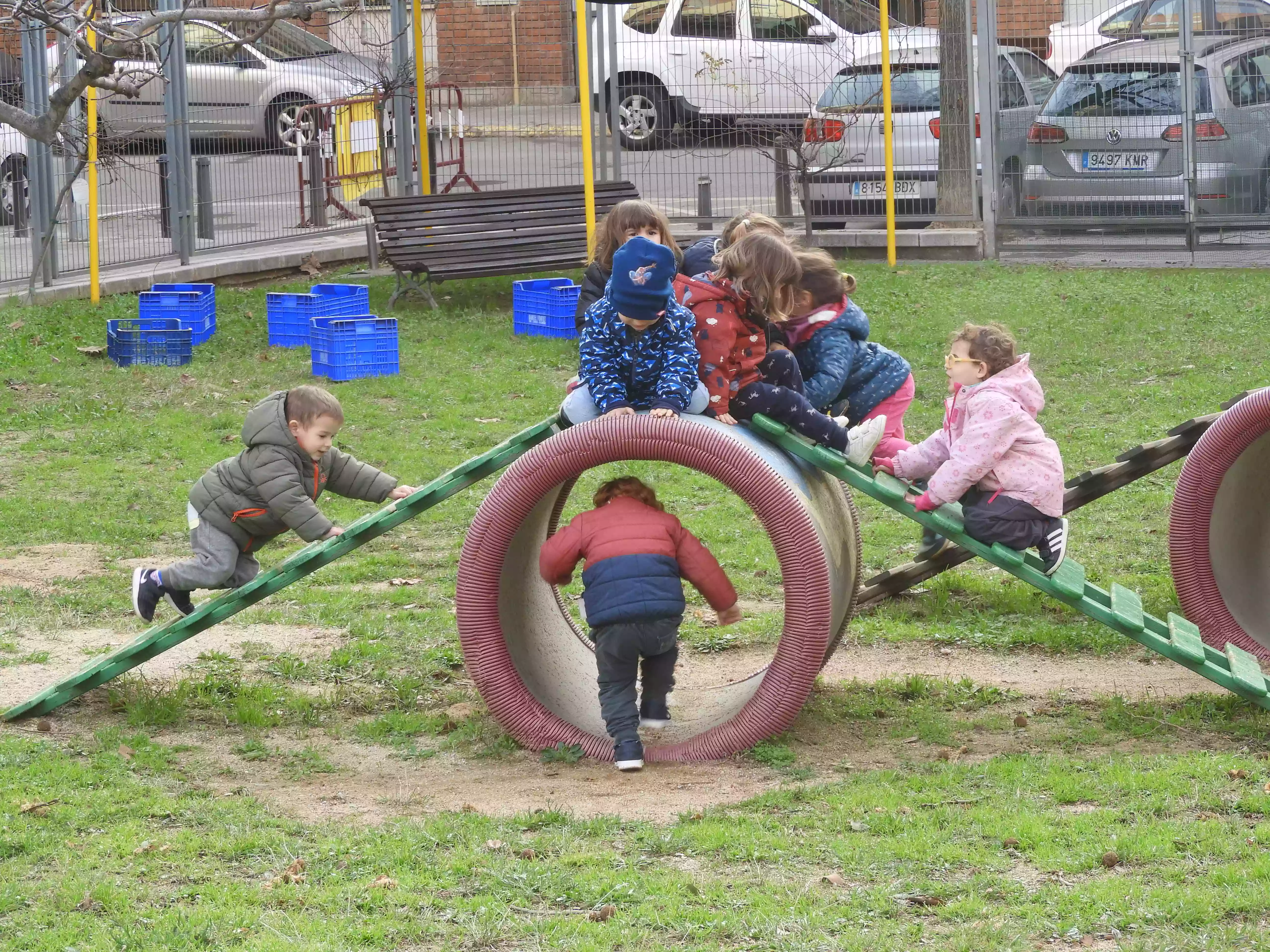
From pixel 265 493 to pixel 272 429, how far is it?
0.85 feet

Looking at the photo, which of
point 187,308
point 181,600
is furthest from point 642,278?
point 187,308

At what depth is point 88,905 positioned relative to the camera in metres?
4.73

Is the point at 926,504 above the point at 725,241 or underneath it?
underneath

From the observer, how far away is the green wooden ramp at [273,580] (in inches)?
251

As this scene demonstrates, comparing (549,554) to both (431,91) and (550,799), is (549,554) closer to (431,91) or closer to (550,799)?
(550,799)

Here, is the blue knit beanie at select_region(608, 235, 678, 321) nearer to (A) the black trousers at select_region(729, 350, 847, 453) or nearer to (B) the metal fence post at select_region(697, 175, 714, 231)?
(A) the black trousers at select_region(729, 350, 847, 453)

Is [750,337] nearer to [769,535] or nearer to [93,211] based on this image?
[769,535]

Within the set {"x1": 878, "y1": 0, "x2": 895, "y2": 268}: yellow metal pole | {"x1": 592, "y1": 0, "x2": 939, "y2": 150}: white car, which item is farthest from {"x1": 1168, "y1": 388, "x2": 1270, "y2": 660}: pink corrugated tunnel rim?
{"x1": 592, "y1": 0, "x2": 939, "y2": 150}: white car

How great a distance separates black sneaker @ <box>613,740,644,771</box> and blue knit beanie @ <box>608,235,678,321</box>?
157cm

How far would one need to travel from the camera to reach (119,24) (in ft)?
40.2

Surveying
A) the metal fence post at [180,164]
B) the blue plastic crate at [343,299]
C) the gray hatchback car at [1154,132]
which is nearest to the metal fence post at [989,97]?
the gray hatchback car at [1154,132]

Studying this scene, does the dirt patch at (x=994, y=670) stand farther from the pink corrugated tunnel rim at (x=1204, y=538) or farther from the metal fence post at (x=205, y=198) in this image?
the metal fence post at (x=205, y=198)

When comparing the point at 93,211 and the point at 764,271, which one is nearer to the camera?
the point at 764,271

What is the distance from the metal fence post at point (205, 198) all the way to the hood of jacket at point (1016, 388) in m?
12.0
